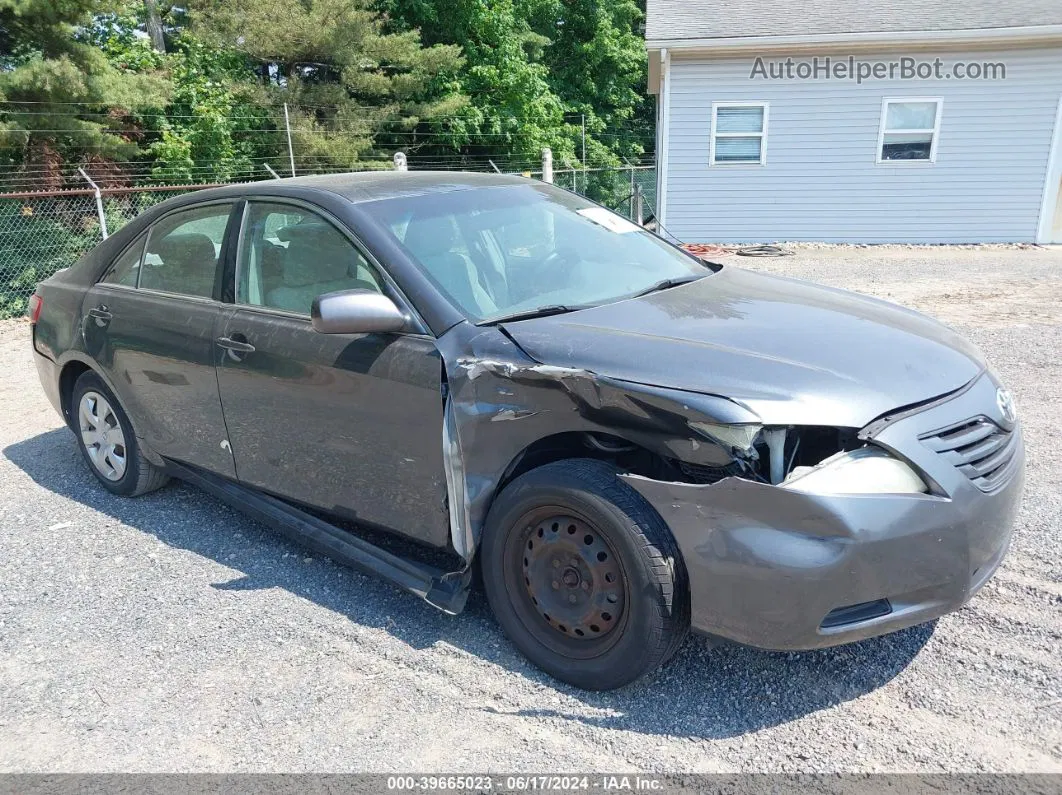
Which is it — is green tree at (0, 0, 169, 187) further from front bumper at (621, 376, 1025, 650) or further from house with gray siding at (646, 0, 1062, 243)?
front bumper at (621, 376, 1025, 650)

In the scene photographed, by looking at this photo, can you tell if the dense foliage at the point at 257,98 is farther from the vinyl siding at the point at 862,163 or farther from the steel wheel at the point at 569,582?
the steel wheel at the point at 569,582

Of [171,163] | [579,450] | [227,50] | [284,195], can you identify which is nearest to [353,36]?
[227,50]

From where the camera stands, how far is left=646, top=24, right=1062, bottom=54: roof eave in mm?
13156

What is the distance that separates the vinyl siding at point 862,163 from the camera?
13844mm

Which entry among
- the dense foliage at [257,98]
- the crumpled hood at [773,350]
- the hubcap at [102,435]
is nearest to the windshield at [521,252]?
the crumpled hood at [773,350]

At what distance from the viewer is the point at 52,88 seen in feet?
34.7

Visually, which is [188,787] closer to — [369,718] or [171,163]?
[369,718]

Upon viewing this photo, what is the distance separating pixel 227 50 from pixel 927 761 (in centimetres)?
1811

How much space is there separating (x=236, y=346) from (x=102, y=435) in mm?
1556

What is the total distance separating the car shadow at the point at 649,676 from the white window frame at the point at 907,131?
44.2ft

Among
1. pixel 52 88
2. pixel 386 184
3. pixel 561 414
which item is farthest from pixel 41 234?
pixel 561 414

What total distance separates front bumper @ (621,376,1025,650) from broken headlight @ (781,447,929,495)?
1.1 inches

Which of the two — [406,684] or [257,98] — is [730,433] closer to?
[406,684]

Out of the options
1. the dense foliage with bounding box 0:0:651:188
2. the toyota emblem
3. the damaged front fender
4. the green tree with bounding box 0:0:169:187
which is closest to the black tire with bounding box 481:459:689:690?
the damaged front fender
